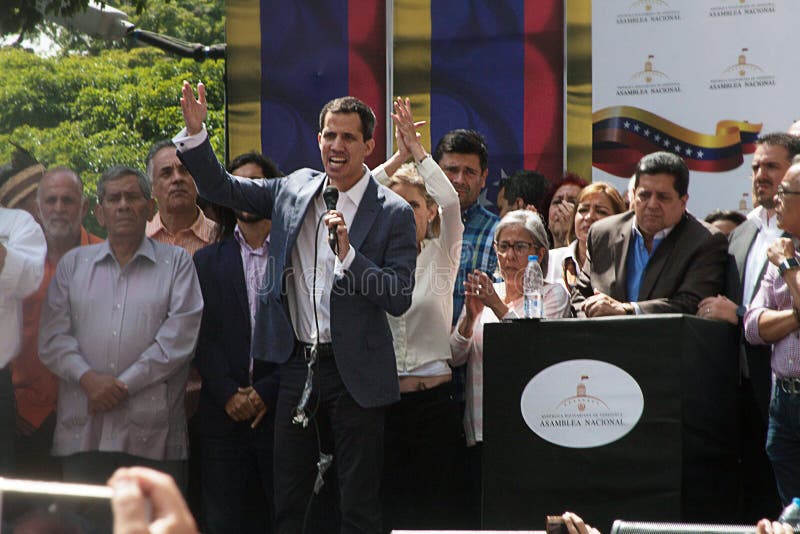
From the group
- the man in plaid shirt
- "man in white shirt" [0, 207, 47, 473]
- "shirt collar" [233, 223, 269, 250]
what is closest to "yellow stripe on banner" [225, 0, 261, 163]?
the man in plaid shirt

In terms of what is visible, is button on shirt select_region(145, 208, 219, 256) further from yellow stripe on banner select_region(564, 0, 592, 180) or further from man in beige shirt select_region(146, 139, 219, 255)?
yellow stripe on banner select_region(564, 0, 592, 180)

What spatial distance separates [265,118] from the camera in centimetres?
951

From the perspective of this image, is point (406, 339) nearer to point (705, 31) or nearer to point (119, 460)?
point (119, 460)

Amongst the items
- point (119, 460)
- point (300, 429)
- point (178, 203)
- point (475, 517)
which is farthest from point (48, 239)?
point (475, 517)

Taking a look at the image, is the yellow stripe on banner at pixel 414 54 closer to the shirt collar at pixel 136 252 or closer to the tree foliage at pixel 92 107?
the shirt collar at pixel 136 252

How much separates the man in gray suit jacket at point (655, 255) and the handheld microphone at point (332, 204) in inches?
46.0

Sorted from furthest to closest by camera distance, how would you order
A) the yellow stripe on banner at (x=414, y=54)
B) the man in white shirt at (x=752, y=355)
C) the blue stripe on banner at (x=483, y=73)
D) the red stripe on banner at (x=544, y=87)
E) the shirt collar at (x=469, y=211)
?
the yellow stripe on banner at (x=414, y=54)
the blue stripe on banner at (x=483, y=73)
the red stripe on banner at (x=544, y=87)
the shirt collar at (x=469, y=211)
the man in white shirt at (x=752, y=355)

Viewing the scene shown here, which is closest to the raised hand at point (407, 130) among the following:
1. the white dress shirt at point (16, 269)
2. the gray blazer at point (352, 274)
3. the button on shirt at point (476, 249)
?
the gray blazer at point (352, 274)

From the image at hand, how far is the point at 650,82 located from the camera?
8.27 meters

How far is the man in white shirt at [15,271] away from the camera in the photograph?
229 inches

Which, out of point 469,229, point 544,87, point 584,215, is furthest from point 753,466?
point 544,87

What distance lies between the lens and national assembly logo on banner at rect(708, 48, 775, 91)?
791 centimetres

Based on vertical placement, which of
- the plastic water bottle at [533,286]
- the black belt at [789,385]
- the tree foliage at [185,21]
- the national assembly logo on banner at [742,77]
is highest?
the tree foliage at [185,21]

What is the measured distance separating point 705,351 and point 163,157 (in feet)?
9.88
